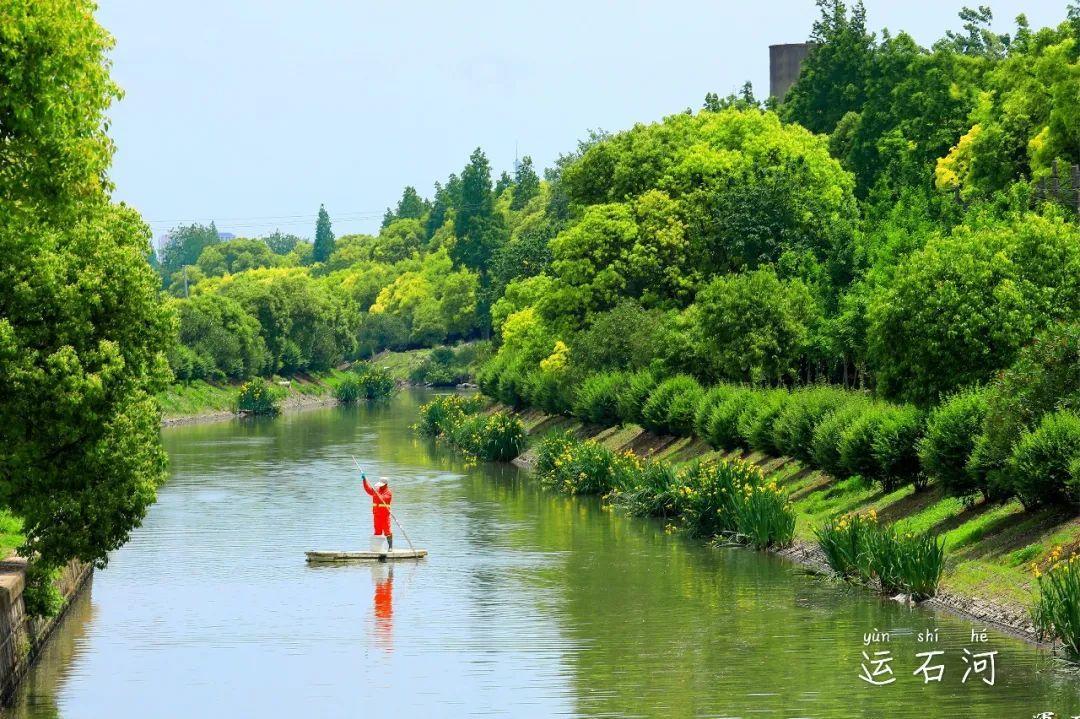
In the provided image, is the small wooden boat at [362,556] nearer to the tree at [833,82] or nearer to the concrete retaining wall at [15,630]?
the concrete retaining wall at [15,630]

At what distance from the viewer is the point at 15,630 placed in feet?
97.4

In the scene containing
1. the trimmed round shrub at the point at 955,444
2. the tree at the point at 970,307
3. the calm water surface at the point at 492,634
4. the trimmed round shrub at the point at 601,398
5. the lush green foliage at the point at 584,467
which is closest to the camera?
the calm water surface at the point at 492,634

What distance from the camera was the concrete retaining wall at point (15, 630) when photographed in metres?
28.2

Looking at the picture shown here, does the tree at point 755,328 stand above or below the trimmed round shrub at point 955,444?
above

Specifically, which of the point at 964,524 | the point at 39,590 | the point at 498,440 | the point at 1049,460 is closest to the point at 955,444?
the point at 964,524

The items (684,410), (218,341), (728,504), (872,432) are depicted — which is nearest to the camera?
(872,432)

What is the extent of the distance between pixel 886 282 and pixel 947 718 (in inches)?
1392

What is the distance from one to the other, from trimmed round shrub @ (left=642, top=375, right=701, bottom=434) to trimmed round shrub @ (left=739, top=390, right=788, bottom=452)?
870 cm

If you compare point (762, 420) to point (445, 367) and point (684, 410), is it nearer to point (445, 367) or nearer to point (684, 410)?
point (684, 410)

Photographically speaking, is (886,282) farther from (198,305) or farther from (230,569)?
(198,305)

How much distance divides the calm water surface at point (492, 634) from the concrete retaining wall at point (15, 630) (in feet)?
1.13

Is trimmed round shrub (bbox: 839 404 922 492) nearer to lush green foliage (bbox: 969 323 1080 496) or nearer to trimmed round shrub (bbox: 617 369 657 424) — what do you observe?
lush green foliage (bbox: 969 323 1080 496)

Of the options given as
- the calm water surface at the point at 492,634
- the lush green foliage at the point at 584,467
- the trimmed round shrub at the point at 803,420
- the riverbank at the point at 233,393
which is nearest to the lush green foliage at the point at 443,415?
the riverbank at the point at 233,393

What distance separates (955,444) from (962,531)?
74.4 inches
